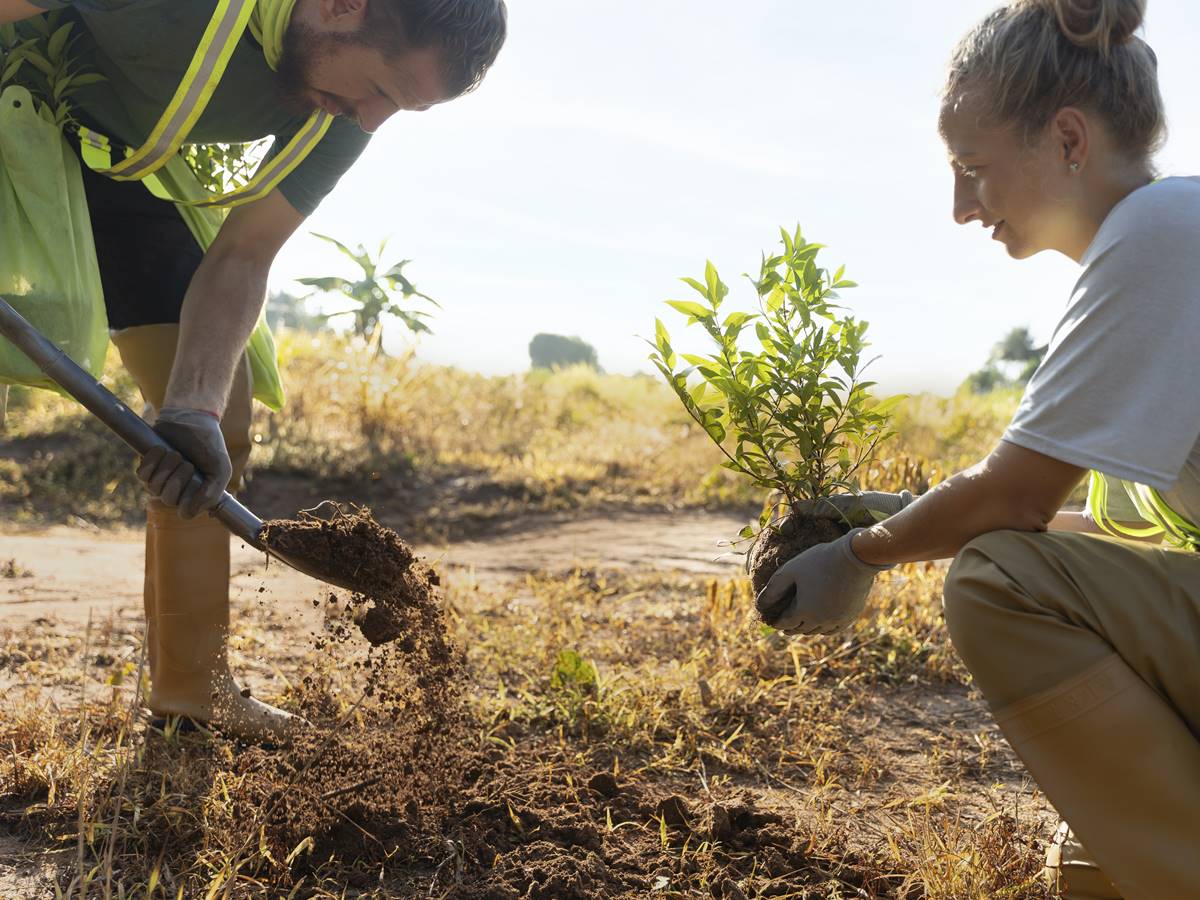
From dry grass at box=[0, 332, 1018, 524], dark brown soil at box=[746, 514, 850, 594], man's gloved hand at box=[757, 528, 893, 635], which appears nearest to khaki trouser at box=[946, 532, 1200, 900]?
man's gloved hand at box=[757, 528, 893, 635]

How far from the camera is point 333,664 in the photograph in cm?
296

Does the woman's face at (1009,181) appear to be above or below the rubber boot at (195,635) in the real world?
above

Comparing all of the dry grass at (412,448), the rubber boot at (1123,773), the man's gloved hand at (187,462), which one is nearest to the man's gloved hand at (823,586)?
the rubber boot at (1123,773)

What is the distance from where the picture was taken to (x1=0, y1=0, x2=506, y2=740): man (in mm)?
2248

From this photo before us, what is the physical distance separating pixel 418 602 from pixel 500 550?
11.0 feet

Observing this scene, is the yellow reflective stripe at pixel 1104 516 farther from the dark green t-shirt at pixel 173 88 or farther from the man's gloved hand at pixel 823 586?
the dark green t-shirt at pixel 173 88

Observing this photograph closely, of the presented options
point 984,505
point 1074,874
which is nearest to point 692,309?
point 984,505

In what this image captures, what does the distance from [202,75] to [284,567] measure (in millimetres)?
3217

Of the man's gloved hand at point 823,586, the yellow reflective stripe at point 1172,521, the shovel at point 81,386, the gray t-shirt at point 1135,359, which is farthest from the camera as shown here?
the shovel at point 81,386

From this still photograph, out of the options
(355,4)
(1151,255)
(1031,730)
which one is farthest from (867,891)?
(355,4)

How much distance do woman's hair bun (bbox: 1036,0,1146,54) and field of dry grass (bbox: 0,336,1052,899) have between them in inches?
59.4

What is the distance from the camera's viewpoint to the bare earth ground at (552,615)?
2346mm

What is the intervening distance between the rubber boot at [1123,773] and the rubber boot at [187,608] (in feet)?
6.11

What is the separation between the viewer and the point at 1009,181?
5.58ft
